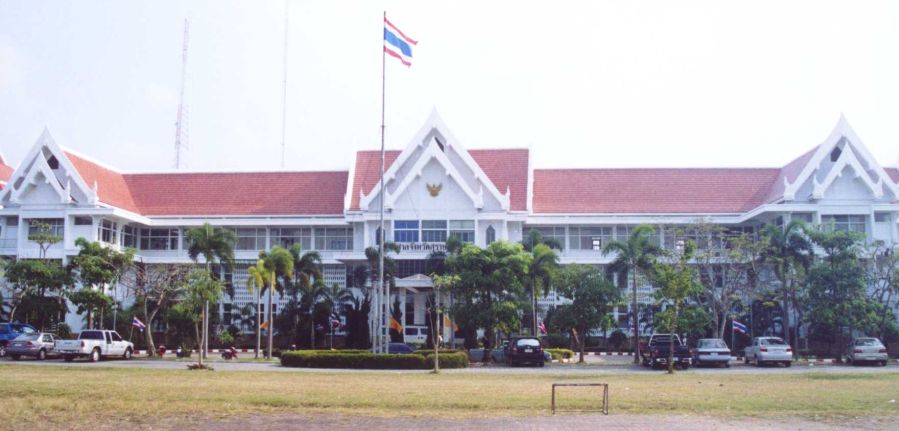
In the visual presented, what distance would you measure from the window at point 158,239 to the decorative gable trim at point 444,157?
12970 millimetres

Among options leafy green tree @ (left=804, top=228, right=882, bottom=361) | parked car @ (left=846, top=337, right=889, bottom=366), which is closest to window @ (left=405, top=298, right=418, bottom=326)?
leafy green tree @ (left=804, top=228, right=882, bottom=361)

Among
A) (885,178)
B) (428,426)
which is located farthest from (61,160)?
(885,178)

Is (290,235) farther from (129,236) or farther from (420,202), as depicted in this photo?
(129,236)

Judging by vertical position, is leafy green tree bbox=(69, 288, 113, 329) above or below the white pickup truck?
above

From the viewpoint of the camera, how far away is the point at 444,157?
48594mm

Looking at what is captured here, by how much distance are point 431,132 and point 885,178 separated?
25.8 m

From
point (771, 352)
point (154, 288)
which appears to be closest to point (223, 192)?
point (154, 288)

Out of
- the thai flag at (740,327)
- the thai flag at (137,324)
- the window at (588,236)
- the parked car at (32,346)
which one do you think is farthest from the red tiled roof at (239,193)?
the thai flag at (740,327)

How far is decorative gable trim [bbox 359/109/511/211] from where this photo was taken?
48.2 m

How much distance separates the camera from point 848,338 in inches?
1636

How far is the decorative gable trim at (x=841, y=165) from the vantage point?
46906 mm

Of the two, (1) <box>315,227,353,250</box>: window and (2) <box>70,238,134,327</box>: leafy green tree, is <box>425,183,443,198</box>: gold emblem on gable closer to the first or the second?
(1) <box>315,227,353,250</box>: window

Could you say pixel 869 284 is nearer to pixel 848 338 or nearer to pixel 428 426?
pixel 848 338

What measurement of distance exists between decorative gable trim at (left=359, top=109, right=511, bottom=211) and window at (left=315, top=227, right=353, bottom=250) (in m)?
3.62
